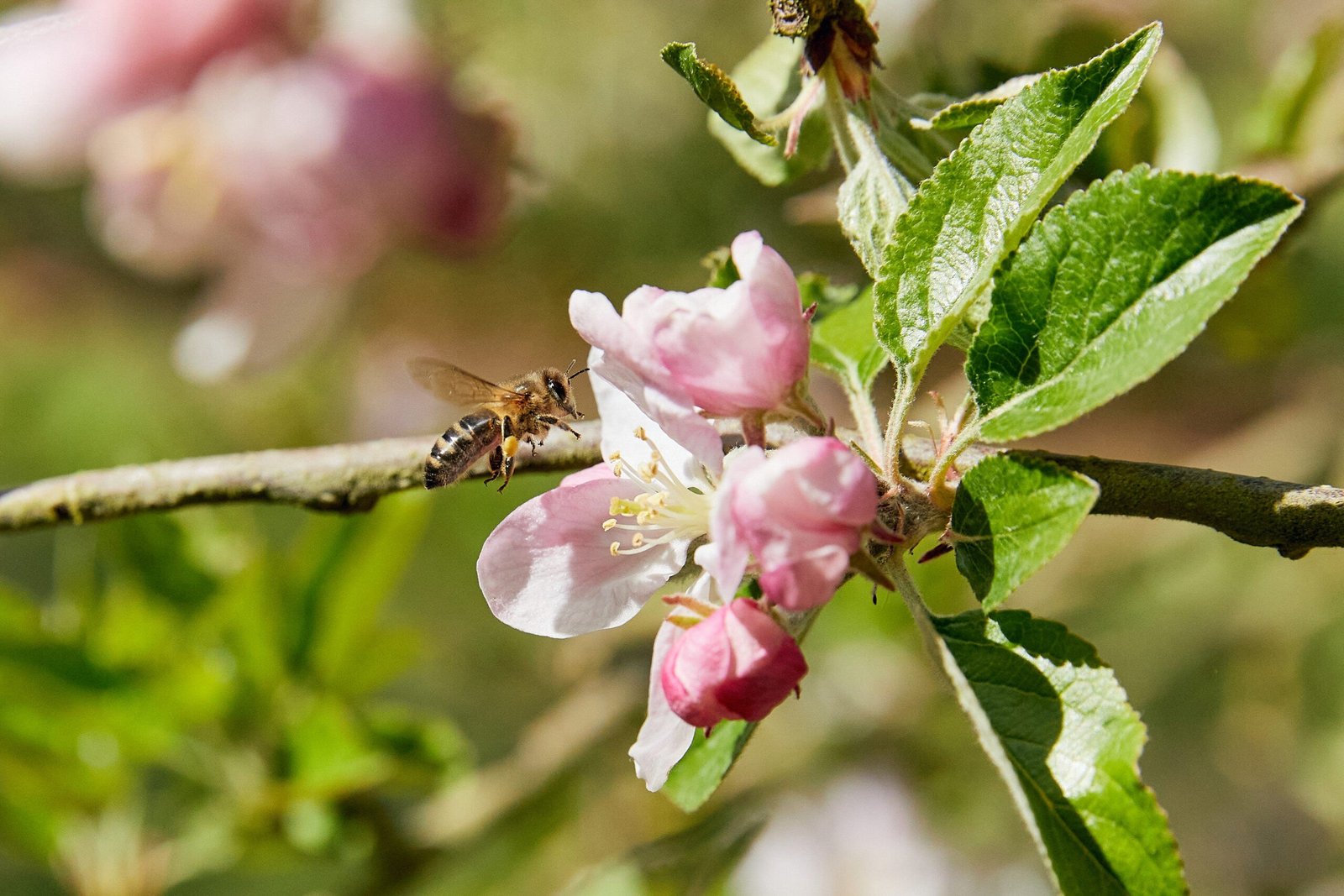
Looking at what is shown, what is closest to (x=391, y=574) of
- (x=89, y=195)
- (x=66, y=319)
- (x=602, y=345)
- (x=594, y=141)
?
(x=602, y=345)

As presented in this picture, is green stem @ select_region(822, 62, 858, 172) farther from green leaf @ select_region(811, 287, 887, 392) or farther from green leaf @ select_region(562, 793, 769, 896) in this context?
green leaf @ select_region(562, 793, 769, 896)

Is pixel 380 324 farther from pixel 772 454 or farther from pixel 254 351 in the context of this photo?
pixel 772 454

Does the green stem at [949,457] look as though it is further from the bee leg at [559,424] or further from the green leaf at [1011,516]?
the bee leg at [559,424]

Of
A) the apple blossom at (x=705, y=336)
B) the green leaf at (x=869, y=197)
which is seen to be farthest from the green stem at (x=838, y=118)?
the apple blossom at (x=705, y=336)

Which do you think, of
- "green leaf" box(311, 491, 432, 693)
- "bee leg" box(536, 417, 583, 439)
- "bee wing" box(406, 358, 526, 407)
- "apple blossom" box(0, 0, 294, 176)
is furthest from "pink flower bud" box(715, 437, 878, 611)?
"apple blossom" box(0, 0, 294, 176)

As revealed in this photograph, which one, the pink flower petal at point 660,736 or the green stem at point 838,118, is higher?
the green stem at point 838,118

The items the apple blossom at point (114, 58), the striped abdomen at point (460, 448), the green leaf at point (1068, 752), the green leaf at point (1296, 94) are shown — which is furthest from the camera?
the apple blossom at point (114, 58)
